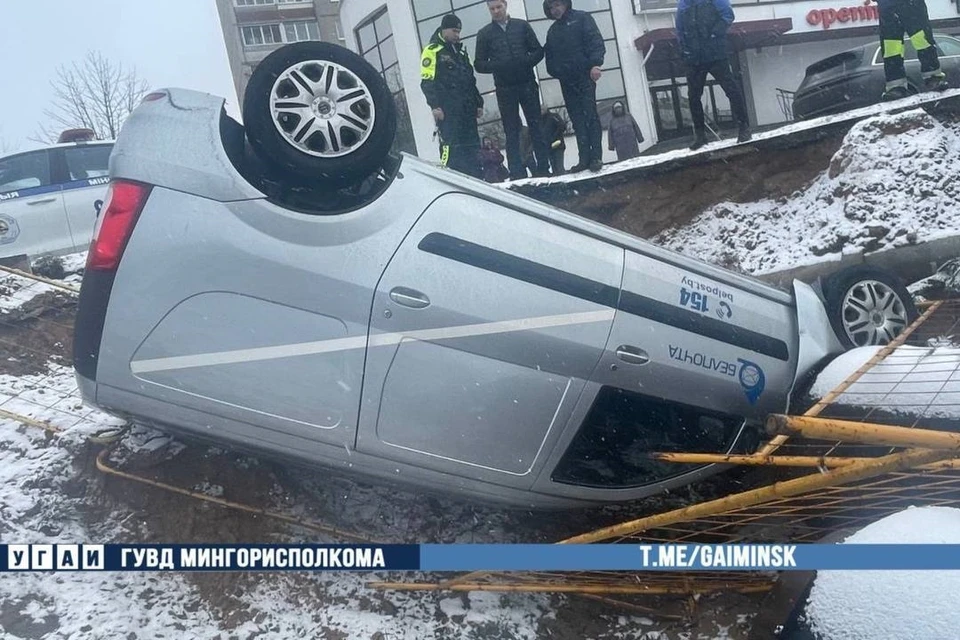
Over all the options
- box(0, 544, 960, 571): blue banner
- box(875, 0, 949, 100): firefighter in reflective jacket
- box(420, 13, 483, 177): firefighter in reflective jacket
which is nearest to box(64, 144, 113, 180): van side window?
box(420, 13, 483, 177): firefighter in reflective jacket

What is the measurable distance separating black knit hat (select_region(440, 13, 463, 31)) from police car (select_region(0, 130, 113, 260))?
292 cm

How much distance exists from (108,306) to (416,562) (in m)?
1.41

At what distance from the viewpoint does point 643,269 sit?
3584mm

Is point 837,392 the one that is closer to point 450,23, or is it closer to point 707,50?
point 707,50

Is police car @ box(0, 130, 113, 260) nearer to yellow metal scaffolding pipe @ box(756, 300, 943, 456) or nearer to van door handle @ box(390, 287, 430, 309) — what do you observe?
van door handle @ box(390, 287, 430, 309)

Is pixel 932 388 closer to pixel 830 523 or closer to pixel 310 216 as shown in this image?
pixel 830 523

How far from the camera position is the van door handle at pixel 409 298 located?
3.12 m

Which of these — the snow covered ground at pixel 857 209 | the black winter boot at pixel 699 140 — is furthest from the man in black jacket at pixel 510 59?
the snow covered ground at pixel 857 209

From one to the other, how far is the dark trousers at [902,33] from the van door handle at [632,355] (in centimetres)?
593

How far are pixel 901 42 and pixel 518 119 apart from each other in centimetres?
364

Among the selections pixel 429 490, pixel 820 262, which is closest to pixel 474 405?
pixel 429 490

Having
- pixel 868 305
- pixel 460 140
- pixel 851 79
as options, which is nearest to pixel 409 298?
pixel 868 305

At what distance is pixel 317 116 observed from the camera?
3.14m

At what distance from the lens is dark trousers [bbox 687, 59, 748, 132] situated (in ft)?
23.8
